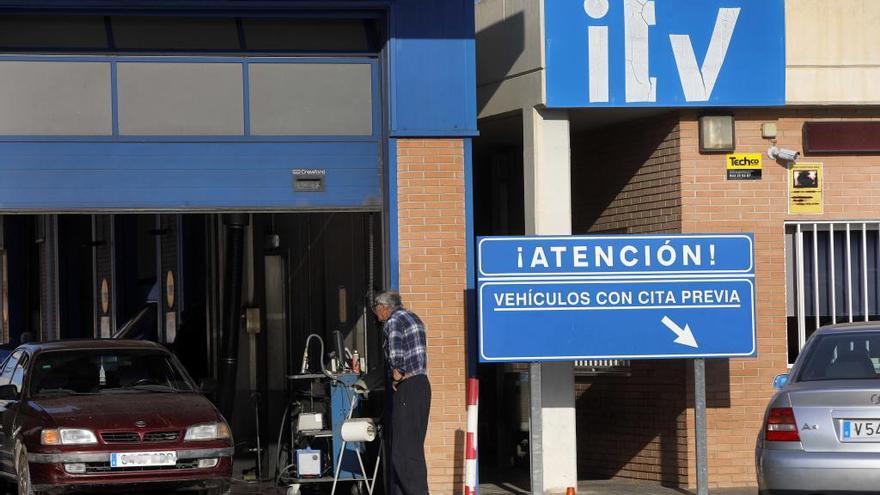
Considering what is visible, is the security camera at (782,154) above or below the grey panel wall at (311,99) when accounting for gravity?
below

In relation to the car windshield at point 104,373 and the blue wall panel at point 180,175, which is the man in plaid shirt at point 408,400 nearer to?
the blue wall panel at point 180,175

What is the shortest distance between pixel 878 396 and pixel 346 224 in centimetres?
747

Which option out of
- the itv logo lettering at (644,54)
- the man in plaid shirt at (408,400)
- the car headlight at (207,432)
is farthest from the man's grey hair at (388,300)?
the itv logo lettering at (644,54)

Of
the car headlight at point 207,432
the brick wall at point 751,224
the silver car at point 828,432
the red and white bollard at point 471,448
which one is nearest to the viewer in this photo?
the silver car at point 828,432

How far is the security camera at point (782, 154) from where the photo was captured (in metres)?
13.9

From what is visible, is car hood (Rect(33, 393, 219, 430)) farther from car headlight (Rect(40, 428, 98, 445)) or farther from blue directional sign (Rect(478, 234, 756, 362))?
blue directional sign (Rect(478, 234, 756, 362))

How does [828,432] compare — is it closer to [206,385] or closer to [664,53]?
[664,53]

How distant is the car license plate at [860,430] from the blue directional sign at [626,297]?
10.7 feet

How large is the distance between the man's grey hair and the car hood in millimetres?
1674

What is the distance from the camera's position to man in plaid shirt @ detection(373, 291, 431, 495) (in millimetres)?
11641

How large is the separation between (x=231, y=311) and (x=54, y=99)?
4.29m

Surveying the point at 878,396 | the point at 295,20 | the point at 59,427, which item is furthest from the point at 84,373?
the point at 878,396

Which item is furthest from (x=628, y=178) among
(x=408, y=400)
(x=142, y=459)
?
(x=142, y=459)

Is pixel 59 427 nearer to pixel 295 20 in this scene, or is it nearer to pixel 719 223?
pixel 295 20
